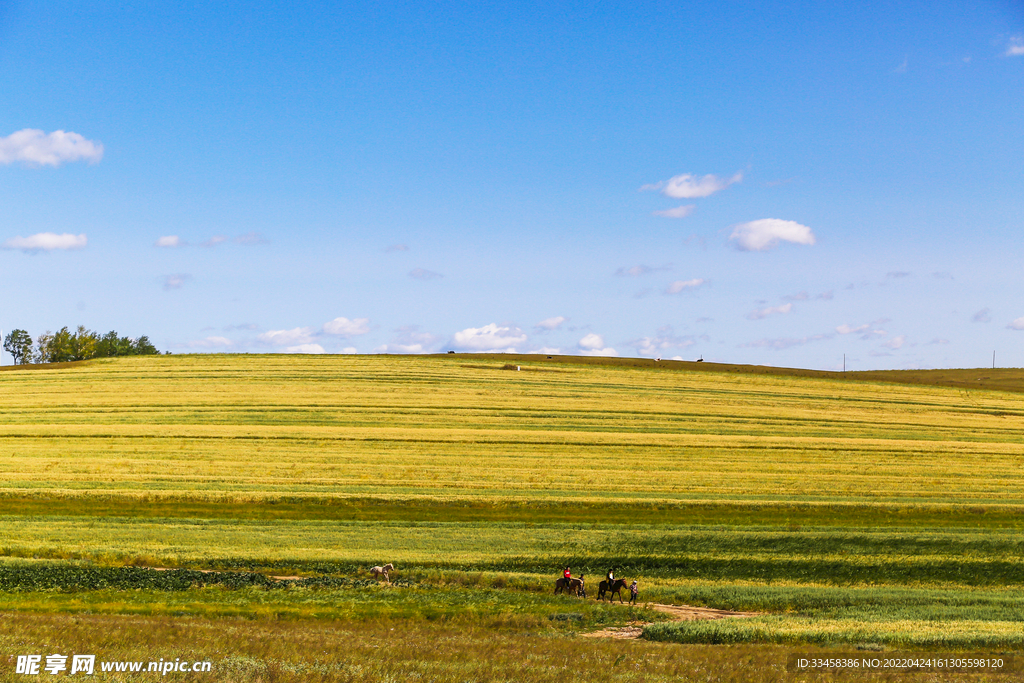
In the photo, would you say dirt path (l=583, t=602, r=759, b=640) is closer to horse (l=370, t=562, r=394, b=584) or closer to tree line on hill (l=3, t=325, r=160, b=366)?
horse (l=370, t=562, r=394, b=584)

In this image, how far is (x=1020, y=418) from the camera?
216 ft

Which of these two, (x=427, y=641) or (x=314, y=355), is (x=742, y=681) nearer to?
(x=427, y=641)

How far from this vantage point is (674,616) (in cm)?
2202

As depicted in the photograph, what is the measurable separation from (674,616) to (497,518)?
45.6 ft

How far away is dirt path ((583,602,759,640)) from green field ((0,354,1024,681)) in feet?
1.73

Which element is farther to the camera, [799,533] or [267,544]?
[799,533]

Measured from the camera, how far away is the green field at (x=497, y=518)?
1794 cm

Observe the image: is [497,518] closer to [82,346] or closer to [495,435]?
[495,435]

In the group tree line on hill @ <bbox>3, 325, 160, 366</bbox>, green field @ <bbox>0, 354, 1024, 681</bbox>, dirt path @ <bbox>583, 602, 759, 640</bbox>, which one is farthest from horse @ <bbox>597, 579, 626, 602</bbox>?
tree line on hill @ <bbox>3, 325, 160, 366</bbox>

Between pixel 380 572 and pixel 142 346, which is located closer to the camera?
pixel 380 572

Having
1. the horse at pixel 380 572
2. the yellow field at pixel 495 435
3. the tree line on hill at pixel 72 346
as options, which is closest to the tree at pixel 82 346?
the tree line on hill at pixel 72 346

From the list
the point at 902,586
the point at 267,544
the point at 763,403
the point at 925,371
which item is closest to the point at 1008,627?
the point at 902,586

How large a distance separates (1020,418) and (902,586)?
49.6m

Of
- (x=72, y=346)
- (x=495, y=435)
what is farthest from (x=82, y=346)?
(x=495, y=435)
